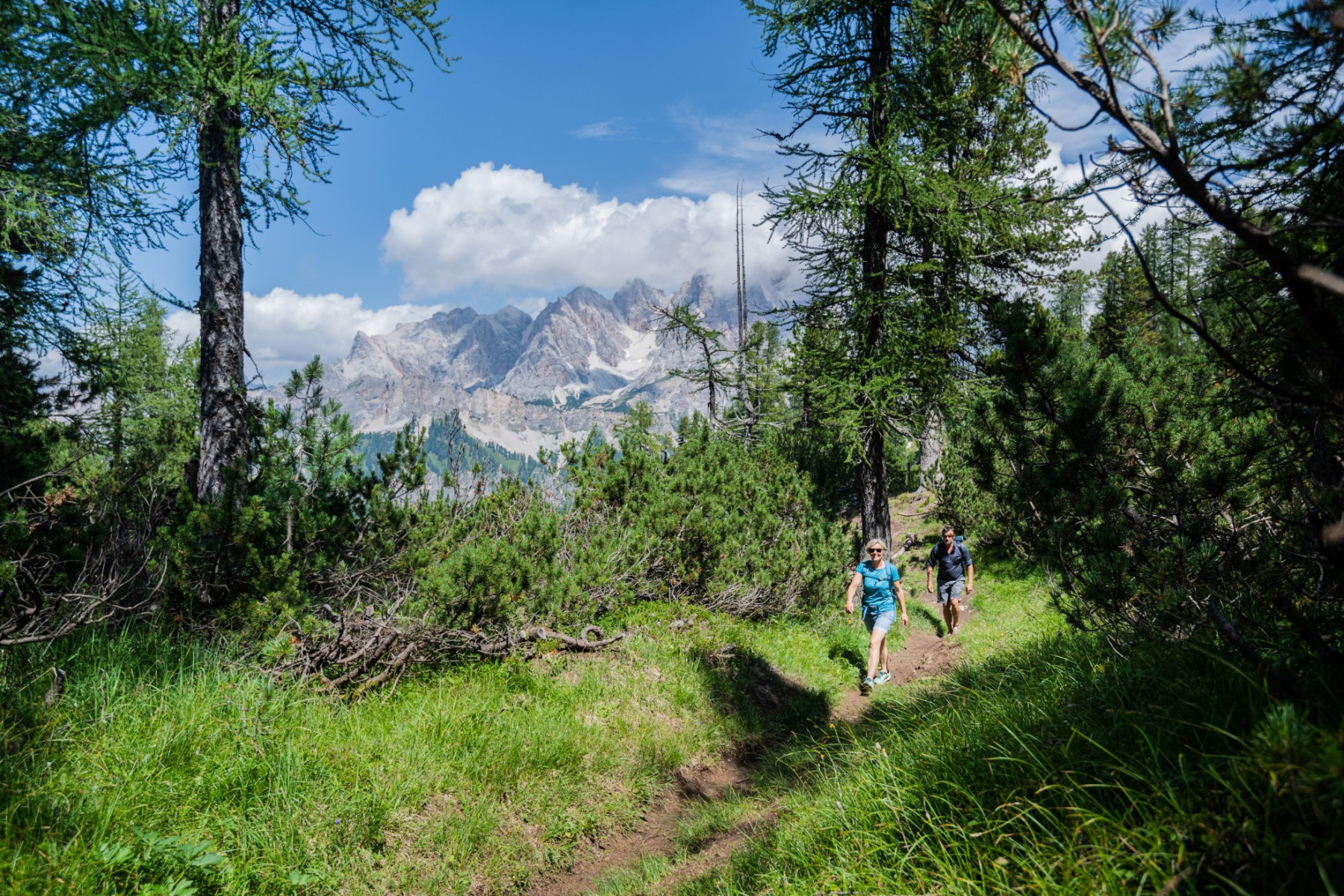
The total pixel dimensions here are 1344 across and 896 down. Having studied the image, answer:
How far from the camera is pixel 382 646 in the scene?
5344mm

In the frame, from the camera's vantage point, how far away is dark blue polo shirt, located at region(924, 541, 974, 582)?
9.77 meters

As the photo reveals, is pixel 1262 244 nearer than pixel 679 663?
Yes

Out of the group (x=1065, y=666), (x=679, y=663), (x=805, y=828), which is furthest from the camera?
(x=679, y=663)

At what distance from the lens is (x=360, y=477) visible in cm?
579

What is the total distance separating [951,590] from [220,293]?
10.5 m

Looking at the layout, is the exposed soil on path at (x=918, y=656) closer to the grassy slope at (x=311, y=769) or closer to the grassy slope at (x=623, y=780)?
the grassy slope at (x=623, y=780)

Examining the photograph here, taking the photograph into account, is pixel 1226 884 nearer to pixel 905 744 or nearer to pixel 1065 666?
pixel 905 744

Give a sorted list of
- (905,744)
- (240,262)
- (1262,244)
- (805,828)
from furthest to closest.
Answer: (240,262)
(905,744)
(805,828)
(1262,244)

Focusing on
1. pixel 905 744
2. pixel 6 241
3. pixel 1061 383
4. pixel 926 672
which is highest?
pixel 6 241

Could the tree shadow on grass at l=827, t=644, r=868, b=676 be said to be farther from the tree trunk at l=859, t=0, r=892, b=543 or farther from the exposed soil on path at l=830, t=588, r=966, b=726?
the tree trunk at l=859, t=0, r=892, b=543

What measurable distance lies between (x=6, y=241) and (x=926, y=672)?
11.0 meters

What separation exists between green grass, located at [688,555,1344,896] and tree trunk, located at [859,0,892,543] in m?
6.52

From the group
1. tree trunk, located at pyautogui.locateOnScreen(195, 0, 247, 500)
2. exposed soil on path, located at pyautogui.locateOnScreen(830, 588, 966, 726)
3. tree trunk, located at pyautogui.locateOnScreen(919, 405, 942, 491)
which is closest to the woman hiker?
exposed soil on path, located at pyautogui.locateOnScreen(830, 588, 966, 726)

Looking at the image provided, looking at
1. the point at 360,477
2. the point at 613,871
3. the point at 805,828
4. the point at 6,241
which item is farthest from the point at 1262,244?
Answer: the point at 6,241
